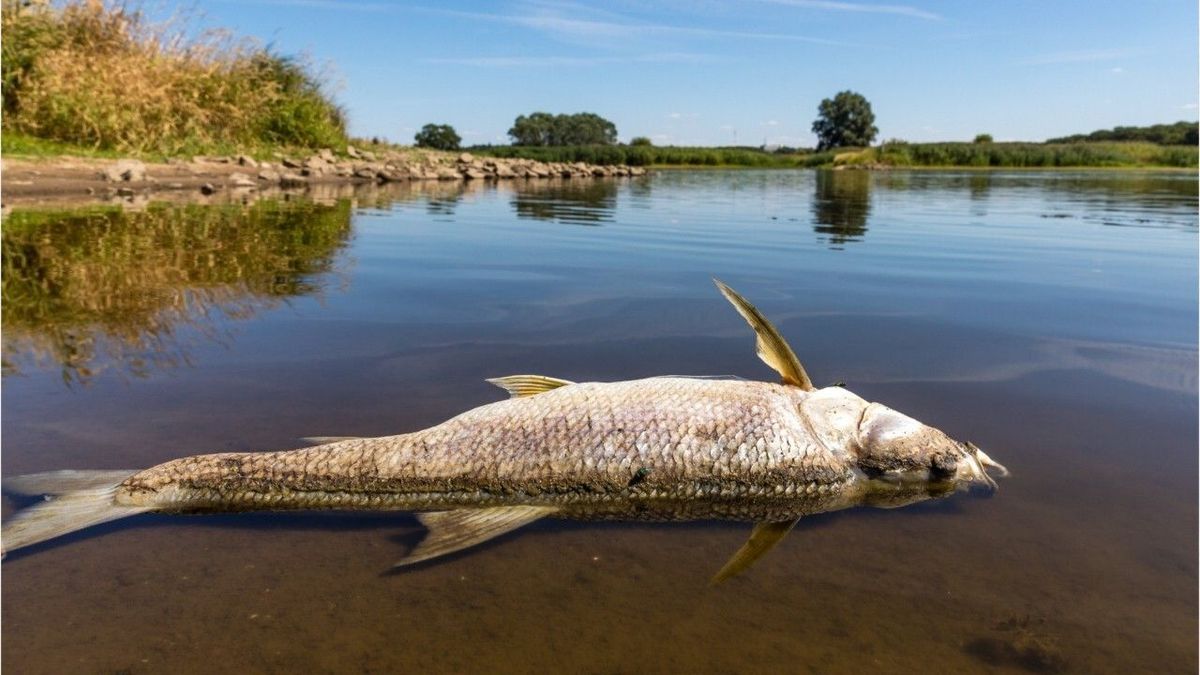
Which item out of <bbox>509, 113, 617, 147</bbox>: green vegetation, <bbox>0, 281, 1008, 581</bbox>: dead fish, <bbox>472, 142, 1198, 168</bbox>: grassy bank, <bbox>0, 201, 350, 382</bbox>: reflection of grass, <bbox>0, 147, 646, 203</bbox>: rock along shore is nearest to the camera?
<bbox>0, 281, 1008, 581</bbox>: dead fish

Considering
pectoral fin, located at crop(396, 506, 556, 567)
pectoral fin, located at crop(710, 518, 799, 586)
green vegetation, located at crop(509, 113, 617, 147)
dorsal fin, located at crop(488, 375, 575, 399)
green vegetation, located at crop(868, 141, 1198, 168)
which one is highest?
green vegetation, located at crop(509, 113, 617, 147)

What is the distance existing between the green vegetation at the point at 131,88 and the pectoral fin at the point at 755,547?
58.5ft

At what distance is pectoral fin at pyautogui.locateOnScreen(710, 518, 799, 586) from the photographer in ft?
9.23

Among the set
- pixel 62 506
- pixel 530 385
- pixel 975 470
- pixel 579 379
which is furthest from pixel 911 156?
pixel 62 506

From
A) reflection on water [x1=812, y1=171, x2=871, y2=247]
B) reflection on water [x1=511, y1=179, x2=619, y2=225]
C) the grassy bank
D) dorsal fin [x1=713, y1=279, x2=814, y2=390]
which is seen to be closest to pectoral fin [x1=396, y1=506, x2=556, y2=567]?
dorsal fin [x1=713, y1=279, x2=814, y2=390]

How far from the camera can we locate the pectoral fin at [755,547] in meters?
2.81

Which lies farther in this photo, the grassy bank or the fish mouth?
the grassy bank

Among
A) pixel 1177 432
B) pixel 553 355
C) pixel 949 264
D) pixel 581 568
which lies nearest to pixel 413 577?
pixel 581 568

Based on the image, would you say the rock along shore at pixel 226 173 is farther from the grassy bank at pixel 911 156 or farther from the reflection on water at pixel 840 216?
the grassy bank at pixel 911 156

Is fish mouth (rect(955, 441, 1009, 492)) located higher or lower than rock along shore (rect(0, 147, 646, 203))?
lower

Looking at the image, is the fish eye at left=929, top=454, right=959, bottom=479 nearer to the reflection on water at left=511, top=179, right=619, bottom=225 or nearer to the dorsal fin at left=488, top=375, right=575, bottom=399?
the dorsal fin at left=488, top=375, right=575, bottom=399

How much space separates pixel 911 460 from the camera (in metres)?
3.35

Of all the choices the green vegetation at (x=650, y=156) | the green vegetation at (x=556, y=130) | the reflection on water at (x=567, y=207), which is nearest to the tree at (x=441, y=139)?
the green vegetation at (x=650, y=156)

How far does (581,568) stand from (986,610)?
1344mm
